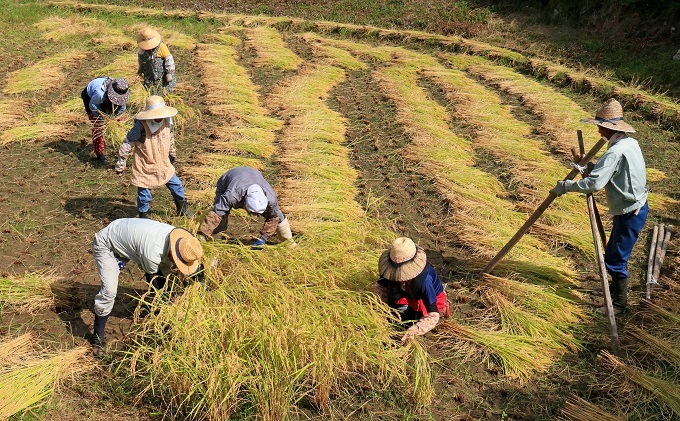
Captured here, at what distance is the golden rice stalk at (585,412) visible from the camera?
2799 millimetres

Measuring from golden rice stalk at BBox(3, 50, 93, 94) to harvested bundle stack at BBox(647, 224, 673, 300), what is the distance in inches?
300

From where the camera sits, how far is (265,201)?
376 centimetres

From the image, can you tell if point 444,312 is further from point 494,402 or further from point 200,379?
point 200,379

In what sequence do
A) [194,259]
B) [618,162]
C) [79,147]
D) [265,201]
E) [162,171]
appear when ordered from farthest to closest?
1. [79,147]
2. [162,171]
3. [265,201]
4. [618,162]
5. [194,259]

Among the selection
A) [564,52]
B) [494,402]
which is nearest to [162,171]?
[494,402]

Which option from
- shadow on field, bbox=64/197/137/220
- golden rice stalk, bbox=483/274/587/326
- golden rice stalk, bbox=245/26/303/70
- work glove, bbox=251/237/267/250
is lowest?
shadow on field, bbox=64/197/137/220

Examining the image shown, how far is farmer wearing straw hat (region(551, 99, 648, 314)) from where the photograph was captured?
3.47 meters

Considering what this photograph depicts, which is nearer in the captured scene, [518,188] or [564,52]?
[518,188]

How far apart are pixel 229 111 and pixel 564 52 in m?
7.25

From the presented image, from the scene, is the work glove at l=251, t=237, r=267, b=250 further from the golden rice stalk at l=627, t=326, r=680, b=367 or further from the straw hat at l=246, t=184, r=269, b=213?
the golden rice stalk at l=627, t=326, r=680, b=367

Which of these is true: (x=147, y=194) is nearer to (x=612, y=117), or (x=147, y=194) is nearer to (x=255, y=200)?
(x=255, y=200)

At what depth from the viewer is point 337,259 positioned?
3775 mm

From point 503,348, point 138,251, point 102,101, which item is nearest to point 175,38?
point 102,101

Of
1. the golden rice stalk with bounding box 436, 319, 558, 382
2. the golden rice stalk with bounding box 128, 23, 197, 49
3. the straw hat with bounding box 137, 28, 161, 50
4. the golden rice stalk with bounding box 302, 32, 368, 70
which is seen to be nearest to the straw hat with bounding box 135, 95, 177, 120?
the straw hat with bounding box 137, 28, 161, 50
